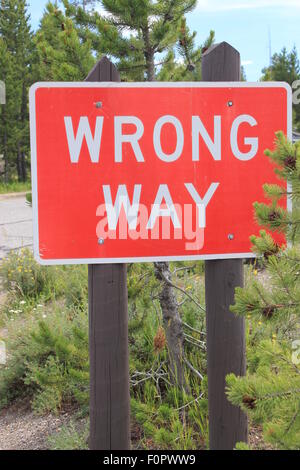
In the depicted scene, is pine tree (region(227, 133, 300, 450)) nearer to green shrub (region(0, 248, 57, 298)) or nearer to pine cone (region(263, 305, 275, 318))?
pine cone (region(263, 305, 275, 318))

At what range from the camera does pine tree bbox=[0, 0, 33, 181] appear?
25.1m

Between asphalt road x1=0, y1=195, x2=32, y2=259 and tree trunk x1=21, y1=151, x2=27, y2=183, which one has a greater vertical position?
tree trunk x1=21, y1=151, x2=27, y2=183

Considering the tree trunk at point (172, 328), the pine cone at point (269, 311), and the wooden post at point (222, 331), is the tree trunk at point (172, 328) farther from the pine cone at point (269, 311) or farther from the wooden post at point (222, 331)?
the pine cone at point (269, 311)

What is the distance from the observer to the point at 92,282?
2.09m

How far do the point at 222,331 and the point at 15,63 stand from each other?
25.6 metres

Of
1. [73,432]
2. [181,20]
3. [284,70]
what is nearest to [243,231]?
[73,432]

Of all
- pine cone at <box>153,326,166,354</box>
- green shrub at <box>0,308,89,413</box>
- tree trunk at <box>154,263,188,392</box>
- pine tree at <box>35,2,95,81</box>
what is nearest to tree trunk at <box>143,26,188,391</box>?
tree trunk at <box>154,263,188,392</box>

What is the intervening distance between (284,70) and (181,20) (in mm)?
32549

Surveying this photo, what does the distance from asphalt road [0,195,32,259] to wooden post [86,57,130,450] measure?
497 cm

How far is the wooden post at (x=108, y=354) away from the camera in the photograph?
2080mm

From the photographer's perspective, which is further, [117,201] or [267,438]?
[117,201]

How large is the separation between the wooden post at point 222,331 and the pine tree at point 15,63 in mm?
23633

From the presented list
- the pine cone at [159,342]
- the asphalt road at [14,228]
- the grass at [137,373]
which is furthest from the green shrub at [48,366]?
the asphalt road at [14,228]

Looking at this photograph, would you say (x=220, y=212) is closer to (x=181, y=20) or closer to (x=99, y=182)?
(x=99, y=182)
